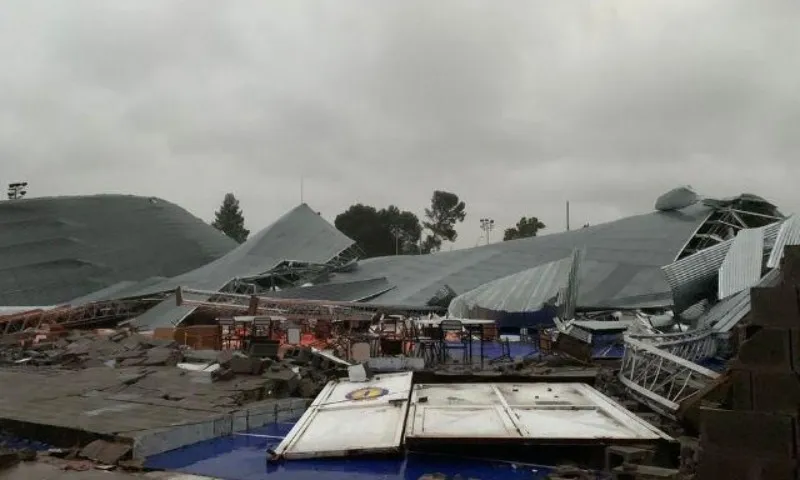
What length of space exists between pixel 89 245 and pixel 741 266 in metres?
64.8

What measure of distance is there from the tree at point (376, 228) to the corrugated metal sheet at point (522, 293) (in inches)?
2817

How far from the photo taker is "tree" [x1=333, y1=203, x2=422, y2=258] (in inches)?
4331

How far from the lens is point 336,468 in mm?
9594

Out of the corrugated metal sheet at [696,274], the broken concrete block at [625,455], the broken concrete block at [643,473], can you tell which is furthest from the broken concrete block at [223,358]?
the corrugated metal sheet at [696,274]

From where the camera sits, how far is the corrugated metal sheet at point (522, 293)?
33438mm

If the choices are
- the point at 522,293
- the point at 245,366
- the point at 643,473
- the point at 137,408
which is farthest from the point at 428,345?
the point at 643,473

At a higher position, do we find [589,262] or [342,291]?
Answer: [589,262]

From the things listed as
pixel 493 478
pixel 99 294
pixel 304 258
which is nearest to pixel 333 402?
pixel 493 478

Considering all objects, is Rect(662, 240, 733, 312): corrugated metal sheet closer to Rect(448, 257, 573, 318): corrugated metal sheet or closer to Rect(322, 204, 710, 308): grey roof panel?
Rect(448, 257, 573, 318): corrugated metal sheet

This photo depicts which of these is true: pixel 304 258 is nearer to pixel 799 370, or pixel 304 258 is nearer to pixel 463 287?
pixel 463 287

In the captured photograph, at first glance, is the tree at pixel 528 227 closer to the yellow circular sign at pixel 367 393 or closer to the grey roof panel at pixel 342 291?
the grey roof panel at pixel 342 291

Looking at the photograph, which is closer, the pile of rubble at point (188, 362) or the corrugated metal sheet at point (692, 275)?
the pile of rubble at point (188, 362)

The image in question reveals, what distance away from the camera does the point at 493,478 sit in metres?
9.25

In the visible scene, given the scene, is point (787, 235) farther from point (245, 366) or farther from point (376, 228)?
point (376, 228)
